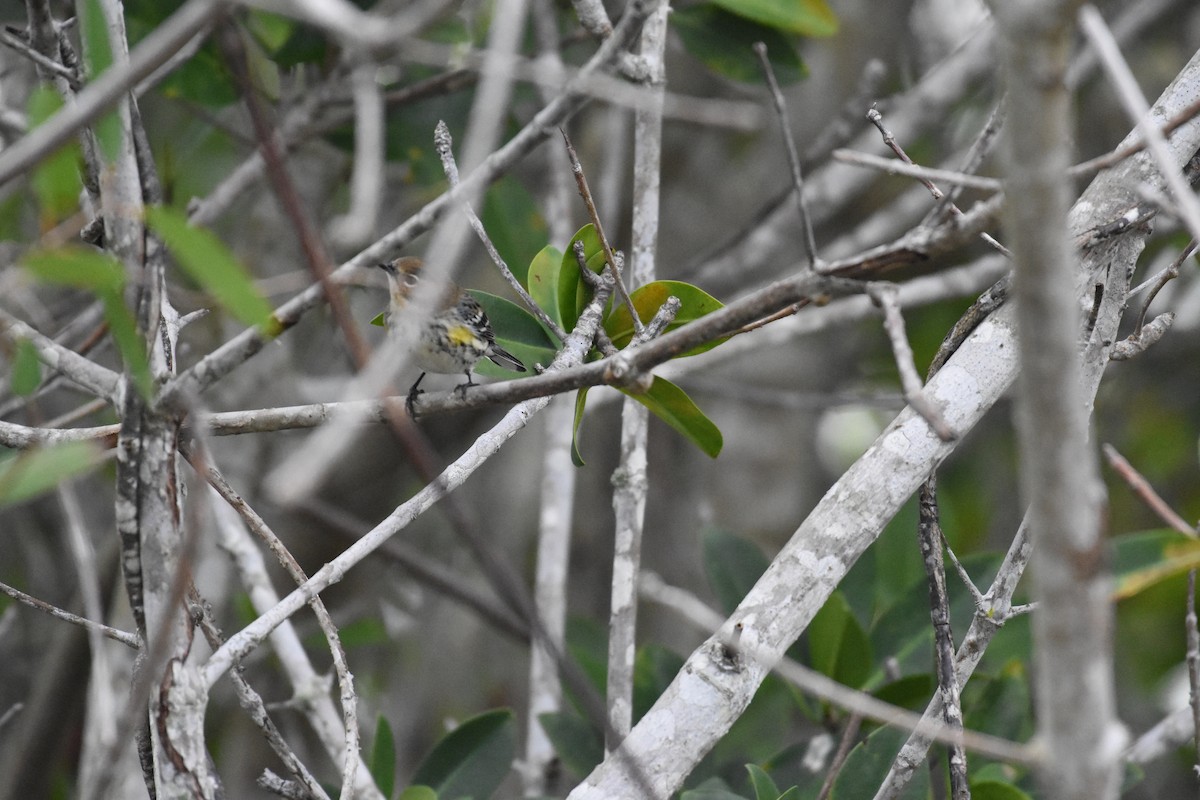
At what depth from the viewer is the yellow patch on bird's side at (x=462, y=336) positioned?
2934 millimetres

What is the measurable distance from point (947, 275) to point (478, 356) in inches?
82.4

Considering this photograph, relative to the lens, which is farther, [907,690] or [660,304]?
[907,690]

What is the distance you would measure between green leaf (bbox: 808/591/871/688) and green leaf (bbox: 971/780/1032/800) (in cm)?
48

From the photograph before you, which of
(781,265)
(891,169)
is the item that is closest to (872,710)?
(891,169)

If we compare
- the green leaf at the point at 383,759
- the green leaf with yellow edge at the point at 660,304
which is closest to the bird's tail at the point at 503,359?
the green leaf with yellow edge at the point at 660,304

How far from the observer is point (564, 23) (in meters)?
3.96

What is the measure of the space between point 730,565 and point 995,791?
940 mm

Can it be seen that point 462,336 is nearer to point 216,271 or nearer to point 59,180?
point 59,180

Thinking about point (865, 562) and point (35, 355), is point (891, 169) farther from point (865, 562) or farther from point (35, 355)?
point (865, 562)

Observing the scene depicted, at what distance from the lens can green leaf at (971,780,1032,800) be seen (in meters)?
2.18

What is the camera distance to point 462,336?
2.98 m

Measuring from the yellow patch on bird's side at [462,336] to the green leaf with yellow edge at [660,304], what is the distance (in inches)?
30.6

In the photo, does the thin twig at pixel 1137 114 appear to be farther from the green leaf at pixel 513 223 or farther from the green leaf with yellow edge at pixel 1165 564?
the green leaf at pixel 513 223

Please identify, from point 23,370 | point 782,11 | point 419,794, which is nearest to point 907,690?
point 419,794
